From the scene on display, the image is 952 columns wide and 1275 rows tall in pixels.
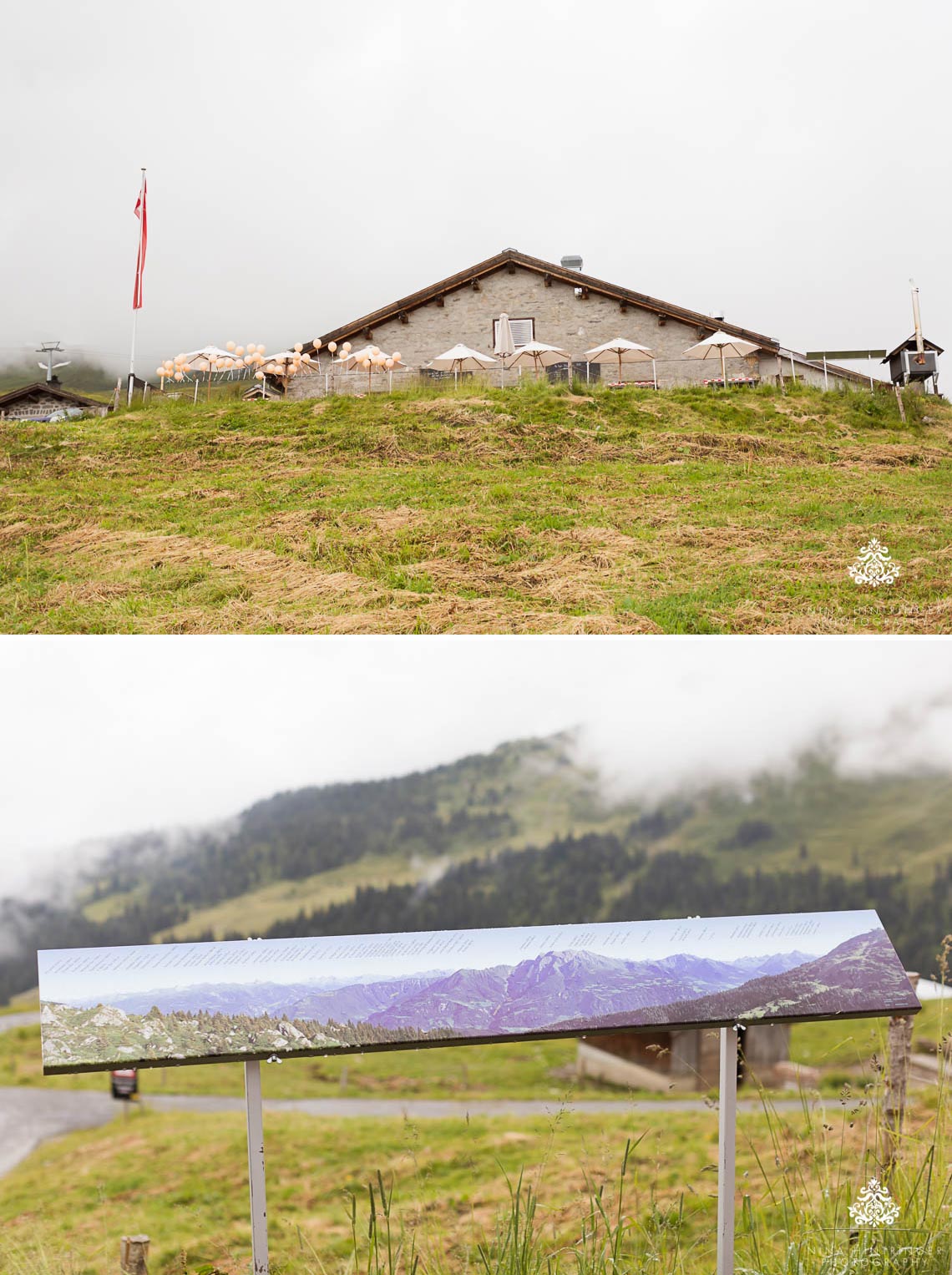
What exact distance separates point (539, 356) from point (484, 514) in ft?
6.15

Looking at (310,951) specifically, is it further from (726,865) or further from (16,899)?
(726,865)

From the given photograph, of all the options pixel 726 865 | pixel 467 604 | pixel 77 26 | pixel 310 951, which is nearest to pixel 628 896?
pixel 726 865

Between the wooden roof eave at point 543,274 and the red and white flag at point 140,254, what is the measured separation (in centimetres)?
126

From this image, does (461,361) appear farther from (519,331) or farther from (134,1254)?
(134,1254)

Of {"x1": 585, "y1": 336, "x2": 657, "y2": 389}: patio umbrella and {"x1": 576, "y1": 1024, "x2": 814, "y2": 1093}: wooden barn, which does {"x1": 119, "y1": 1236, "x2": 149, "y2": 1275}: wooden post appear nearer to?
{"x1": 576, "y1": 1024, "x2": 814, "y2": 1093}: wooden barn

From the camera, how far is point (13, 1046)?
202 inches

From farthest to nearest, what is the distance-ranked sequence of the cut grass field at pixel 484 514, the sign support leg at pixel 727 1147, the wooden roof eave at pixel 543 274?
the wooden roof eave at pixel 543 274, the cut grass field at pixel 484 514, the sign support leg at pixel 727 1147

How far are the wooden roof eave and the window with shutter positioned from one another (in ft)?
1.15

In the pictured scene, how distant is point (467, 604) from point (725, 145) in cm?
366

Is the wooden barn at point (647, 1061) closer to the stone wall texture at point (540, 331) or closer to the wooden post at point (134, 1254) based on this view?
the wooden post at point (134, 1254)

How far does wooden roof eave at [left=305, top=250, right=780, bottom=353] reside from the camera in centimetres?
746

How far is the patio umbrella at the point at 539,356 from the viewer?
7715mm

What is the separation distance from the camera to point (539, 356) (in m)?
7.79

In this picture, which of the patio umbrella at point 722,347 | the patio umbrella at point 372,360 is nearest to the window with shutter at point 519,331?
the patio umbrella at point 372,360
